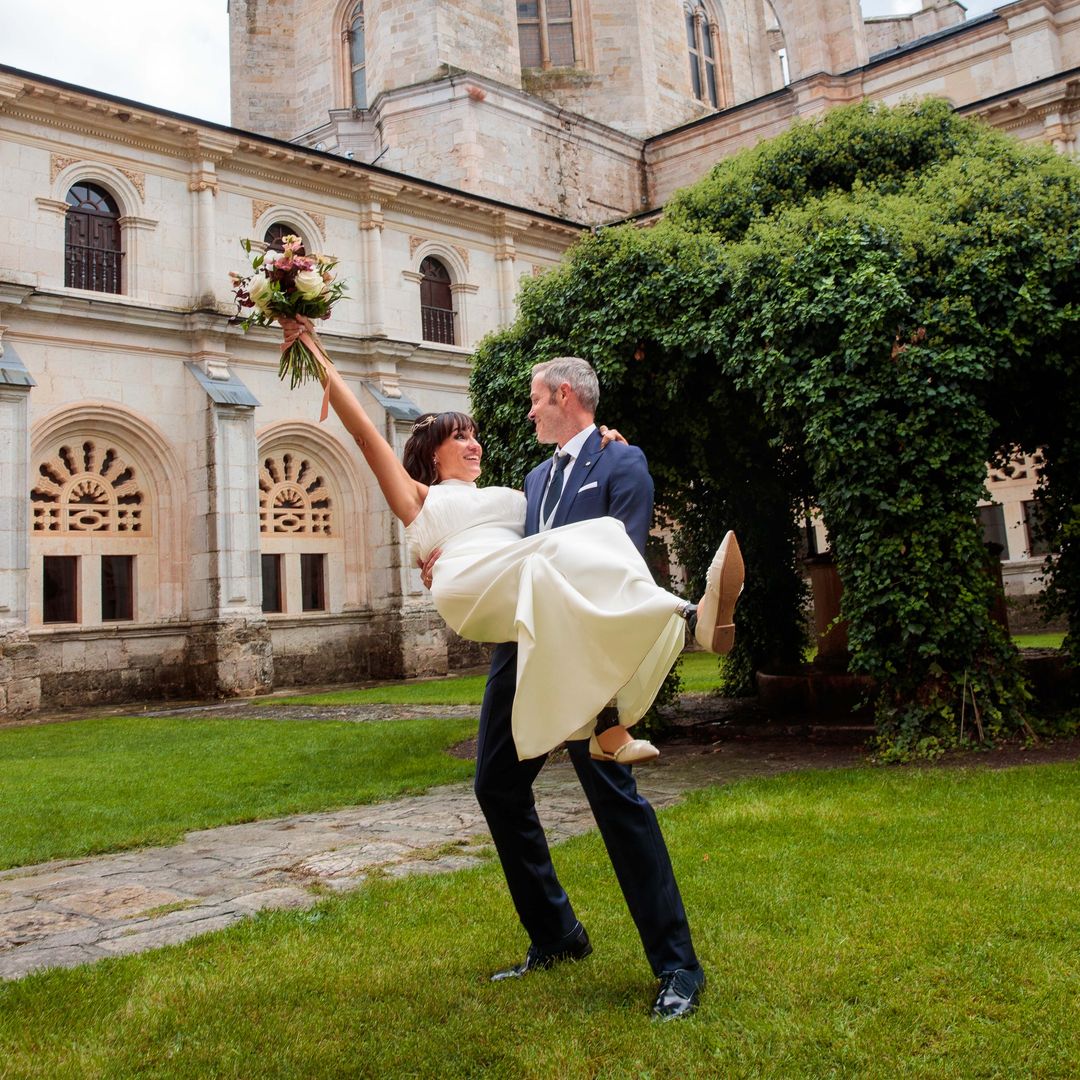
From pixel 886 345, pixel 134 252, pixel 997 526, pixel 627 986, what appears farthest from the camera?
pixel 997 526

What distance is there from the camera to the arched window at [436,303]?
24406 mm

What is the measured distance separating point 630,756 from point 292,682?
1913 cm

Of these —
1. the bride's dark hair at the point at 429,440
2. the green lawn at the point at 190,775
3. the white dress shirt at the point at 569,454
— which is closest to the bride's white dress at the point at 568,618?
the white dress shirt at the point at 569,454

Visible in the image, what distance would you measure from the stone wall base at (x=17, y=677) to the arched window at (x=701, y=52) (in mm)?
27607

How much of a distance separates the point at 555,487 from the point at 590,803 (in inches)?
42.7

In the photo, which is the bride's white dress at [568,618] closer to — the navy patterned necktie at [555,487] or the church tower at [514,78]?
the navy patterned necktie at [555,487]

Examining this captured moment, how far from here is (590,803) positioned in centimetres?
328

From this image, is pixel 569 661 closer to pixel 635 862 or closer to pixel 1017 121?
pixel 635 862

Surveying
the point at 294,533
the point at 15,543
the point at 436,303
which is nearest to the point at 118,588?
the point at 15,543

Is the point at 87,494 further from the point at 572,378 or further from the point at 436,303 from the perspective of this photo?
the point at 572,378

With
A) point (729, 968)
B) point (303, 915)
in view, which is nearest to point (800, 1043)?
point (729, 968)

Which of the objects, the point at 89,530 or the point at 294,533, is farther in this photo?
the point at 294,533

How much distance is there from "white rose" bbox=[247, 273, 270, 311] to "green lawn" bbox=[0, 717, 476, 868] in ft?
13.3

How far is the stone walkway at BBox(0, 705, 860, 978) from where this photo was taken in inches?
171
